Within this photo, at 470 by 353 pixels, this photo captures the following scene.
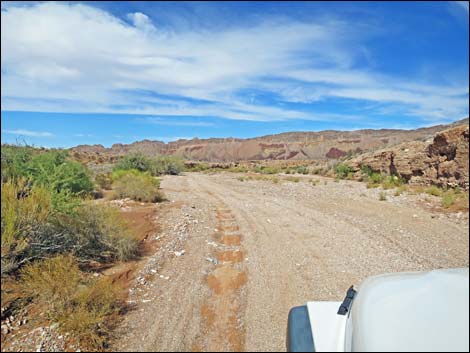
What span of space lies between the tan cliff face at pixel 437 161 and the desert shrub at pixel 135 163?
701 inches

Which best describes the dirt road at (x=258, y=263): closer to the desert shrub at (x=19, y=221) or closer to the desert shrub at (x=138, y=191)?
the desert shrub at (x=19, y=221)

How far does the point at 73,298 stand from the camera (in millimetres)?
3783

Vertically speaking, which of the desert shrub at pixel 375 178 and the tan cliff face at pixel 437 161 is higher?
the tan cliff face at pixel 437 161

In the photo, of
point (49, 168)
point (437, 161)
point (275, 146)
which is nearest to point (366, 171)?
point (437, 161)

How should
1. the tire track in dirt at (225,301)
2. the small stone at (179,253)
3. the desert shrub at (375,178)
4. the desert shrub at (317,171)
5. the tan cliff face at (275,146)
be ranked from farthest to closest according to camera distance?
1. the tan cliff face at (275,146)
2. the desert shrub at (317,171)
3. the desert shrub at (375,178)
4. the small stone at (179,253)
5. the tire track in dirt at (225,301)

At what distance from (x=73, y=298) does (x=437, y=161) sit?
638 inches

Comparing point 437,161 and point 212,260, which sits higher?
point 437,161

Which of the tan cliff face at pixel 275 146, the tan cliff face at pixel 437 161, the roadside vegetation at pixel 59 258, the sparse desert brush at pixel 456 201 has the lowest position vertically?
the roadside vegetation at pixel 59 258

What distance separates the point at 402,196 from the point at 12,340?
43.4ft

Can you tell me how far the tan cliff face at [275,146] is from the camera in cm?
8931

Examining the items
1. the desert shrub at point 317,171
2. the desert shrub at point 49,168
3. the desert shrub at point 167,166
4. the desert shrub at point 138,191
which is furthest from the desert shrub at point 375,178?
the desert shrub at point 167,166

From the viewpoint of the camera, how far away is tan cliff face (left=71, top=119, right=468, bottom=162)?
89312 mm

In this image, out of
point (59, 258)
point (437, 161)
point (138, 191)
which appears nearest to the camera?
point (59, 258)

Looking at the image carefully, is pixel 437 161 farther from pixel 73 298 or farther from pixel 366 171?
pixel 73 298
